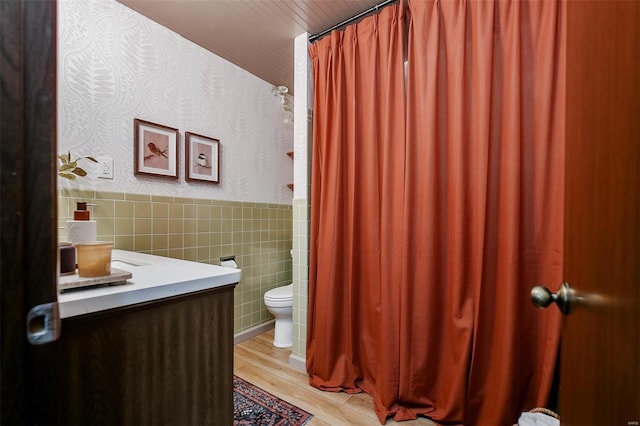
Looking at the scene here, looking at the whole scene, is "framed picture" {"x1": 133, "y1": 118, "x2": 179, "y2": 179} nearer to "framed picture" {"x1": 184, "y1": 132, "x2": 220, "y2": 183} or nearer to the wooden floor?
"framed picture" {"x1": 184, "y1": 132, "x2": 220, "y2": 183}

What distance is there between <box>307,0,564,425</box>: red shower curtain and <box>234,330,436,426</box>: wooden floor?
68 millimetres

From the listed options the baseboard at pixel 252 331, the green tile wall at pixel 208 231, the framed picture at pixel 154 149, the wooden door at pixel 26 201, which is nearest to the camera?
the wooden door at pixel 26 201

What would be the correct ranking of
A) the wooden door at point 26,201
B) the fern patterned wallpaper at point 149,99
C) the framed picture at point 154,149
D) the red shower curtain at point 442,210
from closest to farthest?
the wooden door at point 26,201
the red shower curtain at point 442,210
the fern patterned wallpaper at point 149,99
the framed picture at point 154,149

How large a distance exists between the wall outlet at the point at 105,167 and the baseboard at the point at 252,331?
5.13ft

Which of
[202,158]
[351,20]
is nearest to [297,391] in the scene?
[202,158]

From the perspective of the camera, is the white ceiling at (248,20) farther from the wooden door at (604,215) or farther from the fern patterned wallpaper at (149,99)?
the wooden door at (604,215)

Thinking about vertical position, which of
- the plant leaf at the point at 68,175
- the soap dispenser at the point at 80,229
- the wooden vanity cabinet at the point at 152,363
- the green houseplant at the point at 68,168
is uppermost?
the green houseplant at the point at 68,168

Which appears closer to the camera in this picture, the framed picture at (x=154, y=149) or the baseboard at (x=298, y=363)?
the framed picture at (x=154, y=149)

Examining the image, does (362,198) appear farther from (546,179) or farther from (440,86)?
(546,179)

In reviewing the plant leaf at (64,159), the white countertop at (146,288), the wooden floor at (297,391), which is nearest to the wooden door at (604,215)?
the white countertop at (146,288)

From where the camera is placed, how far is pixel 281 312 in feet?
7.51

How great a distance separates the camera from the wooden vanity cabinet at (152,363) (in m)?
0.61

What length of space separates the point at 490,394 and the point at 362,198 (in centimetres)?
120

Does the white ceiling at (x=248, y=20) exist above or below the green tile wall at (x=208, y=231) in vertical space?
above
